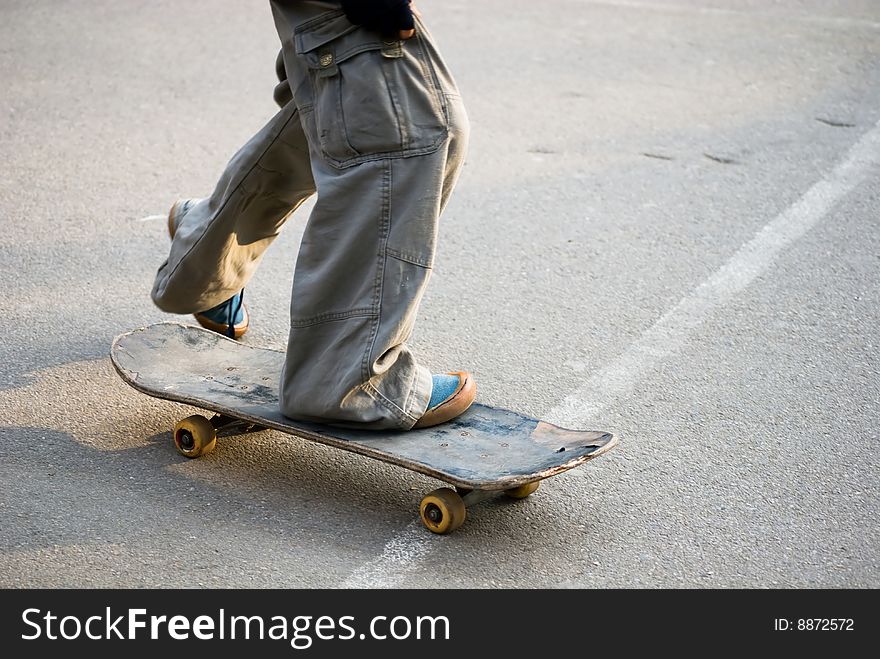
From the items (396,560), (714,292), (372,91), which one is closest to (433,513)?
(396,560)

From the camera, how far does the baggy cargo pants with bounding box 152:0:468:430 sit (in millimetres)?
2906

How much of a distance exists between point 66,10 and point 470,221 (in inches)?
176

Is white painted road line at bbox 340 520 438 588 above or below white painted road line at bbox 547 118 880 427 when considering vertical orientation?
above

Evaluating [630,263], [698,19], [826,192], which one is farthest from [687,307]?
[698,19]

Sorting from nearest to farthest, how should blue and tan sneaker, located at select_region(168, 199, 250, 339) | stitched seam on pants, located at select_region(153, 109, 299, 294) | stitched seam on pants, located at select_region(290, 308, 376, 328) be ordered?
stitched seam on pants, located at select_region(290, 308, 376, 328)
stitched seam on pants, located at select_region(153, 109, 299, 294)
blue and tan sneaker, located at select_region(168, 199, 250, 339)

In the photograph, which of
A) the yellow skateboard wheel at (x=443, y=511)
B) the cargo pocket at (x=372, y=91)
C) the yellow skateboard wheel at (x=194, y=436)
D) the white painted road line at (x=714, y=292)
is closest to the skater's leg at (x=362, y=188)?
the cargo pocket at (x=372, y=91)

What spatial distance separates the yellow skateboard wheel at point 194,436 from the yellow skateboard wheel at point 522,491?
2.81ft

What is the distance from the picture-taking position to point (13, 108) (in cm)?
641

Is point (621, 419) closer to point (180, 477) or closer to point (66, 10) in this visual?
point (180, 477)

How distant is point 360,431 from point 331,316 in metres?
0.33

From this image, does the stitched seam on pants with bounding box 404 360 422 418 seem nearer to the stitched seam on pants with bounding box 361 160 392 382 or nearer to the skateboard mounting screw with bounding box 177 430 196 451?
the stitched seam on pants with bounding box 361 160 392 382

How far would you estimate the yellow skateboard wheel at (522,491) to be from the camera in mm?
3123

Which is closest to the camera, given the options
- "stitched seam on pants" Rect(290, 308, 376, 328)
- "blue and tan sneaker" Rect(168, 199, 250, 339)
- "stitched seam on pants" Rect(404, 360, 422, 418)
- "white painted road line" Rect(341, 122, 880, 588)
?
"white painted road line" Rect(341, 122, 880, 588)

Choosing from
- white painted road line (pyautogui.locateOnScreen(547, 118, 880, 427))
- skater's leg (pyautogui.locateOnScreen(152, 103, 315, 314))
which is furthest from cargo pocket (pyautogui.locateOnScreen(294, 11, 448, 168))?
white painted road line (pyautogui.locateOnScreen(547, 118, 880, 427))
